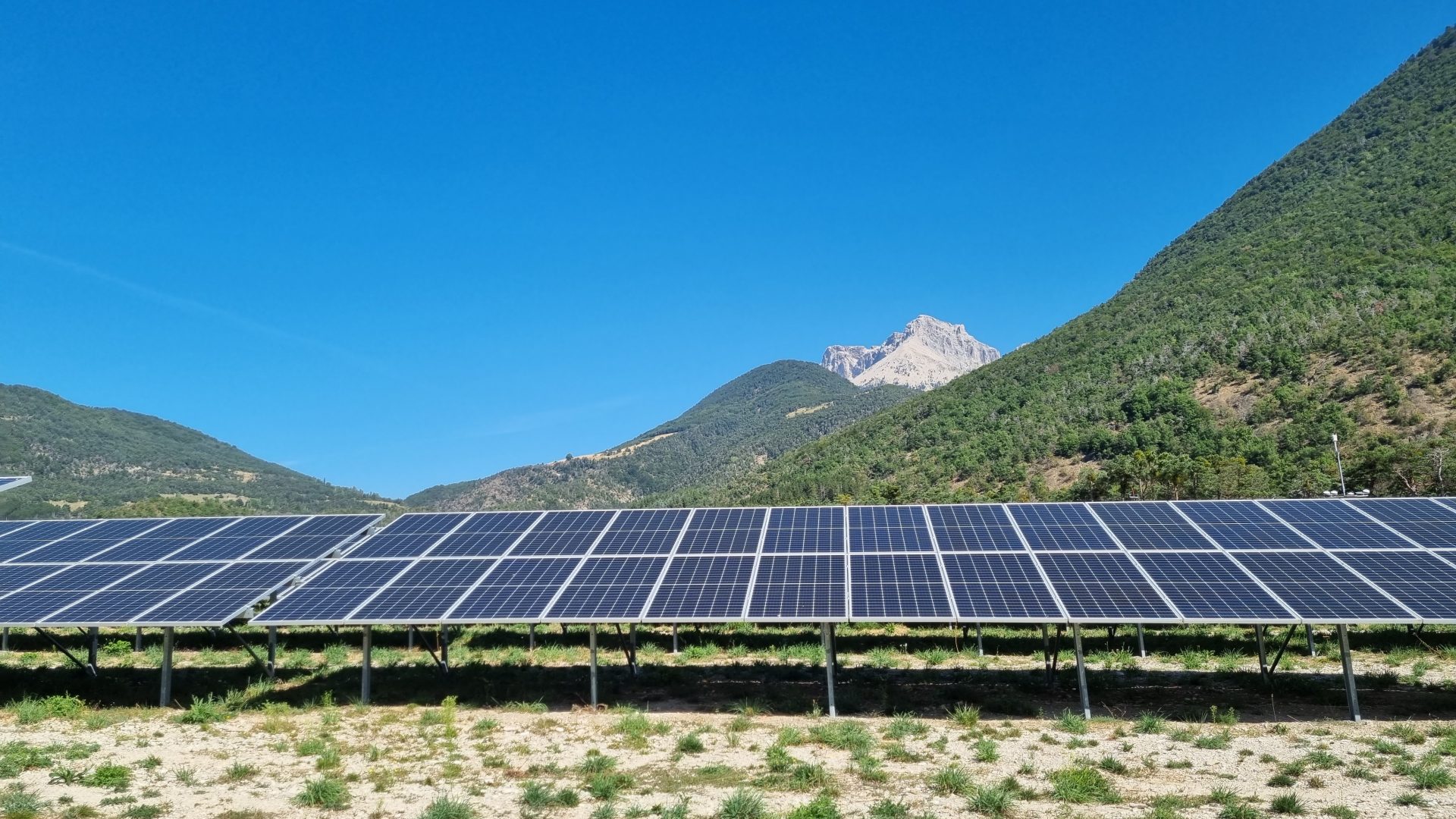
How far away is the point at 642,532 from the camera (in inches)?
1104

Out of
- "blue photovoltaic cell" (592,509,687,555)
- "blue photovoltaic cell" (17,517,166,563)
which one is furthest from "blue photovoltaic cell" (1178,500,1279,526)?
"blue photovoltaic cell" (17,517,166,563)

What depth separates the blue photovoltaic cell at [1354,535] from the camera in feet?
76.1

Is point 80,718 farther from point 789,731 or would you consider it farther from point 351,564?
point 789,731

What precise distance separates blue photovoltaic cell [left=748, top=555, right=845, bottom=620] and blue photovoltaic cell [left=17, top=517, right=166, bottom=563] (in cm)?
2398

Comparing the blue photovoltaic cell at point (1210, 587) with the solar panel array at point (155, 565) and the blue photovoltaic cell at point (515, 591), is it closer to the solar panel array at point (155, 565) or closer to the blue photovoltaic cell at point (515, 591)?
the blue photovoltaic cell at point (515, 591)

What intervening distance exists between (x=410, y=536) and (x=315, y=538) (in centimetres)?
443

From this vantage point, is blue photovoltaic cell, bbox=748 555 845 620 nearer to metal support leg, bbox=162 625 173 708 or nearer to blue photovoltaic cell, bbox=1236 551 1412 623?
blue photovoltaic cell, bbox=1236 551 1412 623

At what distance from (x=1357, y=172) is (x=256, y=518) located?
144617 mm

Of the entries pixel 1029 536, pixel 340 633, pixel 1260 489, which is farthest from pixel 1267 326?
pixel 340 633

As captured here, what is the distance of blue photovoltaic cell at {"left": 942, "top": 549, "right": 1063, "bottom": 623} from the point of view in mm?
19469

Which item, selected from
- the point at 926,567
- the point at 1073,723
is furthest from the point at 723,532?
the point at 1073,723

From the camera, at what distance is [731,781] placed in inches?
619

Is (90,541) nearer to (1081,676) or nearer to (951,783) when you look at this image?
(951,783)

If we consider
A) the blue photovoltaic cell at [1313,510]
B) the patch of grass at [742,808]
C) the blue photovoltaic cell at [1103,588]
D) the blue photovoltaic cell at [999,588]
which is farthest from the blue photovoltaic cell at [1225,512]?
the patch of grass at [742,808]
